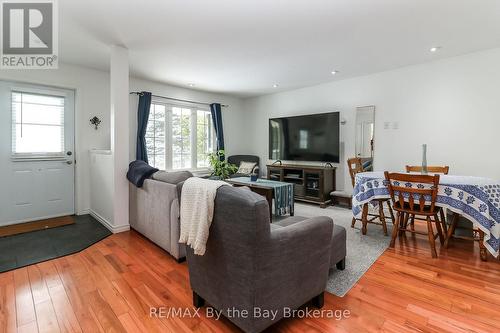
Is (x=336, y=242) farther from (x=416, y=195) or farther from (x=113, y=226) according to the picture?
(x=113, y=226)

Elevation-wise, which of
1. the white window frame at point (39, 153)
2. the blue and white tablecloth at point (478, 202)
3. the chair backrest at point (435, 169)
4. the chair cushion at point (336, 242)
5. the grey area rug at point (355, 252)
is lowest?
the grey area rug at point (355, 252)

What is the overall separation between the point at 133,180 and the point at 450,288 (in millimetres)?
3394

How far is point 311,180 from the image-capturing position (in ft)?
16.3

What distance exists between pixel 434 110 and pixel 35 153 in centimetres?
617

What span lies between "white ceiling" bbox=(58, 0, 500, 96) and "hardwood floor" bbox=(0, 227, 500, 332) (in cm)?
247

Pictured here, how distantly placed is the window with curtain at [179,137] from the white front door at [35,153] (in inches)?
53.9

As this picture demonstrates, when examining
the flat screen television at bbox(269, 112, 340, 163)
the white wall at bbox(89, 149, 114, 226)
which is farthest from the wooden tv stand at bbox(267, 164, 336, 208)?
the white wall at bbox(89, 149, 114, 226)

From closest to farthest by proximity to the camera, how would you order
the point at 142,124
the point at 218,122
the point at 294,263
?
the point at 294,263 → the point at 142,124 → the point at 218,122

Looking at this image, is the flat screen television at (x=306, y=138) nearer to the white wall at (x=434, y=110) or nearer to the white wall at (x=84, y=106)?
the white wall at (x=434, y=110)

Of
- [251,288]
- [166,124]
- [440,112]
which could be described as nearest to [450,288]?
[251,288]

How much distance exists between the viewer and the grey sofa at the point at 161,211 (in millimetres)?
2475

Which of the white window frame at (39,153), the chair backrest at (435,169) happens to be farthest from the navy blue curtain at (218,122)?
the chair backrest at (435,169)

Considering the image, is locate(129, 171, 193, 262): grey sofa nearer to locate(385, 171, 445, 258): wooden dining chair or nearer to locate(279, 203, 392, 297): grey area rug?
locate(279, 203, 392, 297): grey area rug
